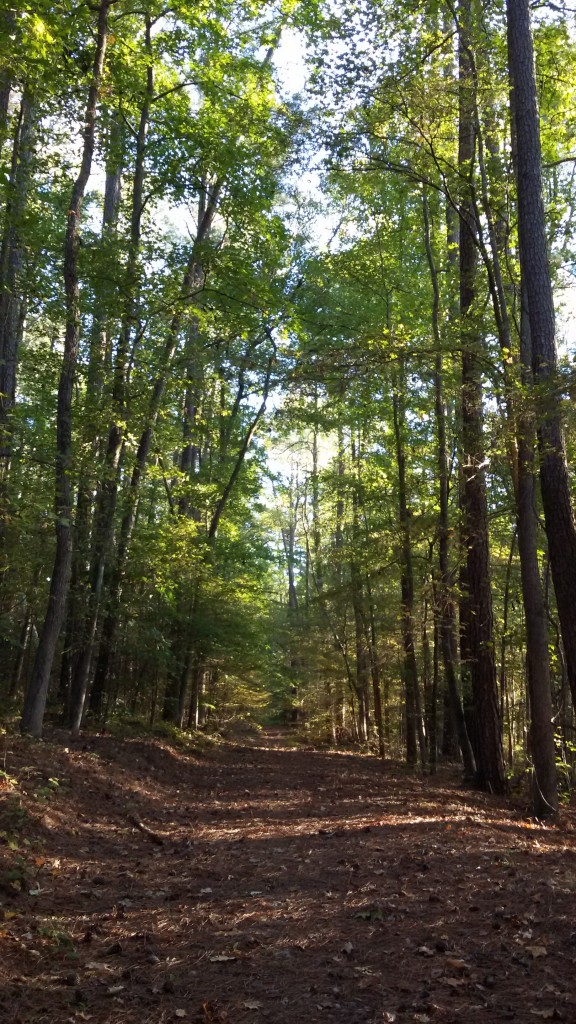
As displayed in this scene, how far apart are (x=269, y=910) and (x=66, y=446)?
21.8ft

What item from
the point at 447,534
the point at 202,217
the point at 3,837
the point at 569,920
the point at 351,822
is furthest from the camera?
the point at 202,217

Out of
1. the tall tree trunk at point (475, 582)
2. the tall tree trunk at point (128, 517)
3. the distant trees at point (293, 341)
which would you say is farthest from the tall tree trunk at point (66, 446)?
the tall tree trunk at point (475, 582)

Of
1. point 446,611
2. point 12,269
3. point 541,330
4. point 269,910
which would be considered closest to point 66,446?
point 12,269

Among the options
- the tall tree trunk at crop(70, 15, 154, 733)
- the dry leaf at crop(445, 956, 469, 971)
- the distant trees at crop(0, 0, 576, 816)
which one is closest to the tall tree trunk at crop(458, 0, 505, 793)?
the distant trees at crop(0, 0, 576, 816)

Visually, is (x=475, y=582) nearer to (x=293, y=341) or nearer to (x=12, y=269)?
(x=293, y=341)

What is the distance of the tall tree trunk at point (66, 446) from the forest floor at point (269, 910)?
0.90 metres

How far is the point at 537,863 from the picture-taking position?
6281mm

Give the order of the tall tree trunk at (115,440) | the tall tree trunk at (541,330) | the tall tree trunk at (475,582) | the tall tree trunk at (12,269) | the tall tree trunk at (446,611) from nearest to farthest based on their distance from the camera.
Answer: the tall tree trunk at (541,330) → the tall tree trunk at (12,269) → the tall tree trunk at (475,582) → the tall tree trunk at (115,440) → the tall tree trunk at (446,611)

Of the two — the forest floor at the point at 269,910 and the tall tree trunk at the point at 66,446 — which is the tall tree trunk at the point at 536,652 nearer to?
the forest floor at the point at 269,910

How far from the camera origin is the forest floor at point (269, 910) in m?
3.61

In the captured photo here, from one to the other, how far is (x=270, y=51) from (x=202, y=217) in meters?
5.11

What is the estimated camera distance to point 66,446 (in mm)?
9734

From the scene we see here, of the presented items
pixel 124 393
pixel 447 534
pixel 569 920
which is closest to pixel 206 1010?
pixel 569 920

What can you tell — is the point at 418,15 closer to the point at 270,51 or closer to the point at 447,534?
the point at 447,534
